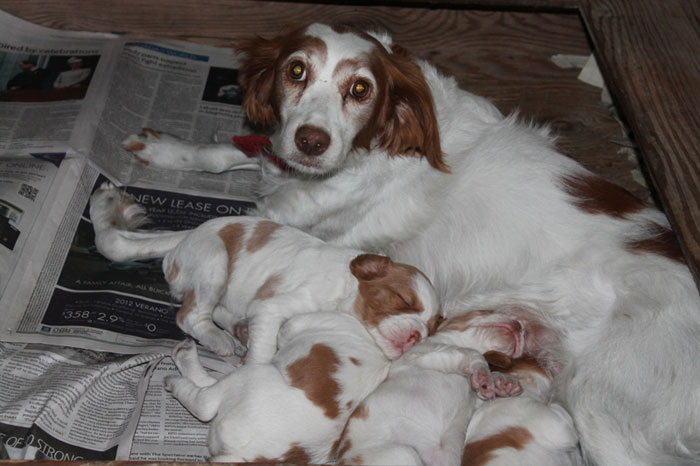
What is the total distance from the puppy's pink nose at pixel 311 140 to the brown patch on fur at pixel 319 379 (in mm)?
610

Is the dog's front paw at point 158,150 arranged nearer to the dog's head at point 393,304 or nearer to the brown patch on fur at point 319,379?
the dog's head at point 393,304

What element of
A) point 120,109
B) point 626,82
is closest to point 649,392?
point 626,82

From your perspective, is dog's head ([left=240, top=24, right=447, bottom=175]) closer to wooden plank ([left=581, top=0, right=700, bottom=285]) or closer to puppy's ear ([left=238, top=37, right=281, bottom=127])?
puppy's ear ([left=238, top=37, right=281, bottom=127])

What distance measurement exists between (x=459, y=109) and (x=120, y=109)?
4.58 feet

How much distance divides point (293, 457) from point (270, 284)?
1.81 ft

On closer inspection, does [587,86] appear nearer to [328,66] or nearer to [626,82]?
[626,82]

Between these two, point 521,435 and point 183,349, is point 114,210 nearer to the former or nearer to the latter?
point 183,349

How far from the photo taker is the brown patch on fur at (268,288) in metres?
2.19

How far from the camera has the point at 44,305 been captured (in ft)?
7.87

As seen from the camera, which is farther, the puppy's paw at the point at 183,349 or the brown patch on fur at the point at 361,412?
the puppy's paw at the point at 183,349

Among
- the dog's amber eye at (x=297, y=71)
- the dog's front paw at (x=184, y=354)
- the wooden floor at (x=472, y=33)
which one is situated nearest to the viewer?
the dog's front paw at (x=184, y=354)

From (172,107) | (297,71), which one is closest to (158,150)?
(172,107)

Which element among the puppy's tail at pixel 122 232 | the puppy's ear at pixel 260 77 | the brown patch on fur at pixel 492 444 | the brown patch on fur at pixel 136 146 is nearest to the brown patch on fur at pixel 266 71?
the puppy's ear at pixel 260 77

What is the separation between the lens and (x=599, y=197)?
2215mm
